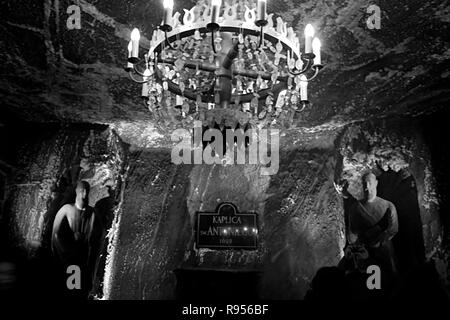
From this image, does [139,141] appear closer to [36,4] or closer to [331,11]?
[36,4]

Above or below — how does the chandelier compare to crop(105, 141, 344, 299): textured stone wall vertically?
above

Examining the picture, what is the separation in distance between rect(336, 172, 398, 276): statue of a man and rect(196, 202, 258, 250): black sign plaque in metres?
1.12

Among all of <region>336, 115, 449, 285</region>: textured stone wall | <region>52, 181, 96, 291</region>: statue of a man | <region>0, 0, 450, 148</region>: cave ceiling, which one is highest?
<region>0, 0, 450, 148</region>: cave ceiling

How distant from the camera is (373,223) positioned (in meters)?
4.41

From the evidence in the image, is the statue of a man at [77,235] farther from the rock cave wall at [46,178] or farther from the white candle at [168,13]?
the white candle at [168,13]

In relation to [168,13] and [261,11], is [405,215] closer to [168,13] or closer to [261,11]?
[261,11]

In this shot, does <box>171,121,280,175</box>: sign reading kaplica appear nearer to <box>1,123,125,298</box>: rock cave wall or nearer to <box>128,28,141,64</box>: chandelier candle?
<box>1,123,125,298</box>: rock cave wall

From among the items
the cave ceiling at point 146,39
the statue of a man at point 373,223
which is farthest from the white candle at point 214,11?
the statue of a man at point 373,223

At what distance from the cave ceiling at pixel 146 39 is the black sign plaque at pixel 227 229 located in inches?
50.0

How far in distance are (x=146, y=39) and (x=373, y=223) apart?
3.09 meters

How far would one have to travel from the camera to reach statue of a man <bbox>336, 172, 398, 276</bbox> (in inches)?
167

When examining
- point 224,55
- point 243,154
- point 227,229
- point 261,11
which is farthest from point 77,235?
point 261,11

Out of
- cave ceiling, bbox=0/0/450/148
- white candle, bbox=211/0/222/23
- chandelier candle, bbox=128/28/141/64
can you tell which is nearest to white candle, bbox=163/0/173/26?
white candle, bbox=211/0/222/23
